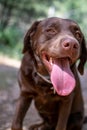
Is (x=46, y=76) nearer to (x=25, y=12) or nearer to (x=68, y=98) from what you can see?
(x=68, y=98)

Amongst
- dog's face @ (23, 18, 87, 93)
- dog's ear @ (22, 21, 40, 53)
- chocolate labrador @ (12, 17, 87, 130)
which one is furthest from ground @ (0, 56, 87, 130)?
dog's face @ (23, 18, 87, 93)

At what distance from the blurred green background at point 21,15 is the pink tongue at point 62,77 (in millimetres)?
15842

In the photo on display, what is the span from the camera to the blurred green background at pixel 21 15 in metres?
22.0

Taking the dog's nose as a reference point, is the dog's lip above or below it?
below

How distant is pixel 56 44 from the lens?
4.36 meters

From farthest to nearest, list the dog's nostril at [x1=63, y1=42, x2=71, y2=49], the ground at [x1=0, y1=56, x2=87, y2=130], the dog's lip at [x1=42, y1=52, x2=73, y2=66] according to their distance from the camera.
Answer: the ground at [x1=0, y1=56, x2=87, y2=130]
the dog's lip at [x1=42, y1=52, x2=73, y2=66]
the dog's nostril at [x1=63, y1=42, x2=71, y2=49]

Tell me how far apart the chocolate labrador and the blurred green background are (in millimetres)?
14983

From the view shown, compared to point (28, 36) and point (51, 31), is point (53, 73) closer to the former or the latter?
point (51, 31)

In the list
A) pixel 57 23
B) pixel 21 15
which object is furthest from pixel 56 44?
pixel 21 15

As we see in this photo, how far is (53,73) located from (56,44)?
11.7 inches

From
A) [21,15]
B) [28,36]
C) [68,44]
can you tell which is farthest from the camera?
[21,15]

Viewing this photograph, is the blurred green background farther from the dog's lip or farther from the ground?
the dog's lip

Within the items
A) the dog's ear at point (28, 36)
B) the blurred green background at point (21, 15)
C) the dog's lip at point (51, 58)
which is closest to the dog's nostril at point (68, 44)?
the dog's lip at point (51, 58)

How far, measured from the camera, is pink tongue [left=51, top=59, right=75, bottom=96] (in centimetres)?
441
